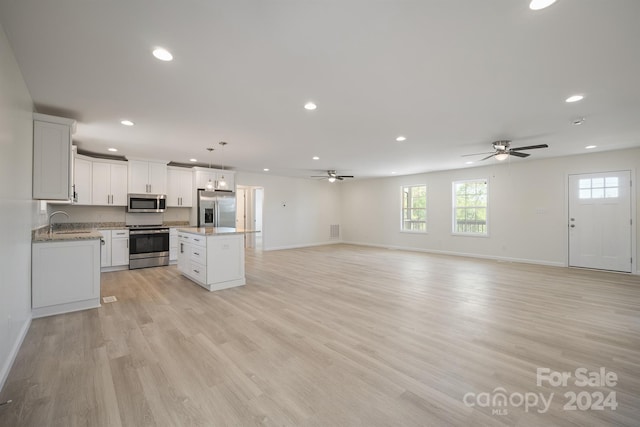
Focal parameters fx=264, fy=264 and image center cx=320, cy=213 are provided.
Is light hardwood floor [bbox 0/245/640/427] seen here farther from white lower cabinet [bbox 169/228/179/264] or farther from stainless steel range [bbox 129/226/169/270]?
white lower cabinet [bbox 169/228/179/264]

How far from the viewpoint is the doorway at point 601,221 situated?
5523mm

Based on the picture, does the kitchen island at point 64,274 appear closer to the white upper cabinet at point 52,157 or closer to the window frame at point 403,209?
the white upper cabinet at point 52,157

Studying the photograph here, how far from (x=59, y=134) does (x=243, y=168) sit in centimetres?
462

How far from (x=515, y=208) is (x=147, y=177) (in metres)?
9.28

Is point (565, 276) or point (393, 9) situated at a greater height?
point (393, 9)

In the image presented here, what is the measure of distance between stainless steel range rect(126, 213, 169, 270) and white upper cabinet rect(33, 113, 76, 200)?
2.79m

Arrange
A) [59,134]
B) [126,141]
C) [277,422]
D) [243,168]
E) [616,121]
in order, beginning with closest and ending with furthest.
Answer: [277,422] → [59,134] → [616,121] → [126,141] → [243,168]

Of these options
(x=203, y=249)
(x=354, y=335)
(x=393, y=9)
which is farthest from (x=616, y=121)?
(x=203, y=249)

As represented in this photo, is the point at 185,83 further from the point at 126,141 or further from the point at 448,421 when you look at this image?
the point at 448,421

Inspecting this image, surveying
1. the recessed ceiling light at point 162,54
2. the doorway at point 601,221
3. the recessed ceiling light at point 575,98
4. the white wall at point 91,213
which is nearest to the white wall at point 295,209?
the white wall at point 91,213

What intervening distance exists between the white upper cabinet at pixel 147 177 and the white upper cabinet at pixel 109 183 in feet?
0.53

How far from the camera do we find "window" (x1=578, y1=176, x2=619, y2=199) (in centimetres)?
567

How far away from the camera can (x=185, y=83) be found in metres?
2.69

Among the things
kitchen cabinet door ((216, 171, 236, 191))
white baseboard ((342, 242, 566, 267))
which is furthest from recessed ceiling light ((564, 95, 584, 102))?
kitchen cabinet door ((216, 171, 236, 191))
